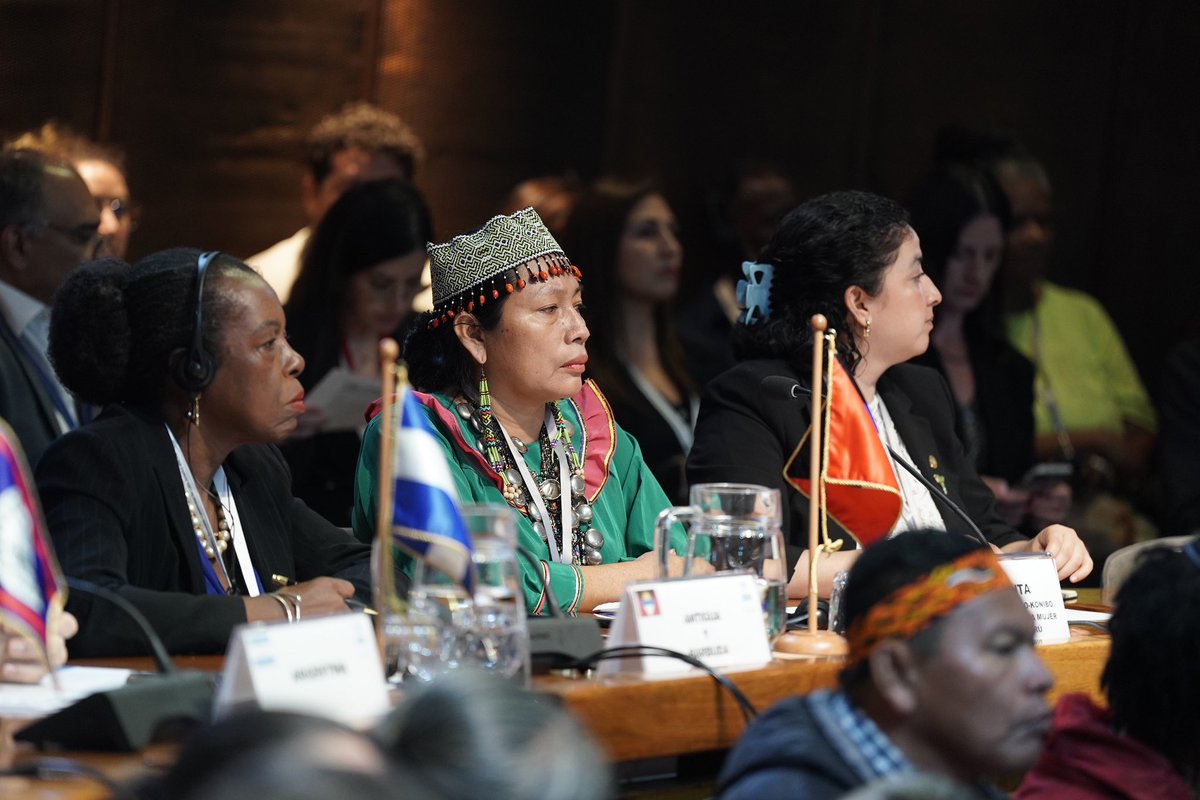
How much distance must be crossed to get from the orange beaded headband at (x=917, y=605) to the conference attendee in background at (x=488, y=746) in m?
0.65

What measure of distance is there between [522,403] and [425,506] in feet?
3.55

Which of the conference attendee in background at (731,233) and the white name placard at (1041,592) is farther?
the conference attendee in background at (731,233)

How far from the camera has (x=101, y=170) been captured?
5.06 m

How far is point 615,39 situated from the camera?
20.3ft

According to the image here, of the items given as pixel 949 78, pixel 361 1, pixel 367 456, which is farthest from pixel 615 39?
pixel 367 456

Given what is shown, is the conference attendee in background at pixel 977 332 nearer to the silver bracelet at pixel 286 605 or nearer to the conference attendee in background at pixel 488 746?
the silver bracelet at pixel 286 605

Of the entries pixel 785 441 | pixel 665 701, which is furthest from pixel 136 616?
pixel 785 441

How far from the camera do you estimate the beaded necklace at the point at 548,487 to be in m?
3.30

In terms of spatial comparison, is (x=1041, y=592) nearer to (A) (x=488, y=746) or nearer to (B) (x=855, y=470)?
(B) (x=855, y=470)

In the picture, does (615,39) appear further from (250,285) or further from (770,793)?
(770,793)

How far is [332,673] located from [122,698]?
0.24 metres

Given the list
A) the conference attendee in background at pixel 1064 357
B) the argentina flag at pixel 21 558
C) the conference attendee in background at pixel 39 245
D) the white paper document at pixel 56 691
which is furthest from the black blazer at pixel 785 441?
the conference attendee in background at pixel 1064 357

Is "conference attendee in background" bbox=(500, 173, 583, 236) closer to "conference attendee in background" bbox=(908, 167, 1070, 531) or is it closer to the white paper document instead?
"conference attendee in background" bbox=(908, 167, 1070, 531)

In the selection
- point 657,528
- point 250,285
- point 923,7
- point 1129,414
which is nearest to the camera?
point 657,528
